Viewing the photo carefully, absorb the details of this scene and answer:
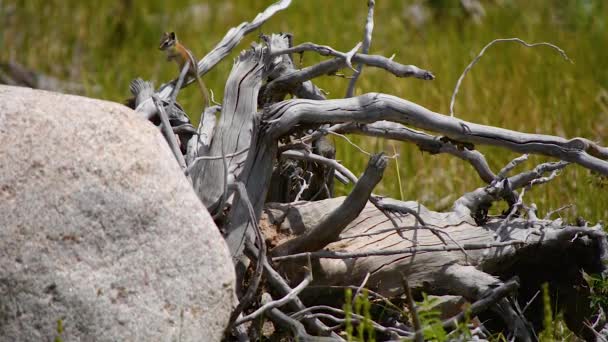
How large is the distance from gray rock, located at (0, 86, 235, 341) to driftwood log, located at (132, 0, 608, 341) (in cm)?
19

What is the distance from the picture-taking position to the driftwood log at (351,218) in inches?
103

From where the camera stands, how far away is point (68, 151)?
7.60ft

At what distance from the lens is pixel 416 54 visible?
6.53 m

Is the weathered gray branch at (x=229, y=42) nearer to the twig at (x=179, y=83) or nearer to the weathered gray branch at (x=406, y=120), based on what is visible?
the twig at (x=179, y=83)

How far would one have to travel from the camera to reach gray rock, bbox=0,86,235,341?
7.16ft

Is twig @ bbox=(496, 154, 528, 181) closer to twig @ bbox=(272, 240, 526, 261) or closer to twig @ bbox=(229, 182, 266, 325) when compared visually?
twig @ bbox=(272, 240, 526, 261)

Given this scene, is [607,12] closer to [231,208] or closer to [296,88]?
[296,88]

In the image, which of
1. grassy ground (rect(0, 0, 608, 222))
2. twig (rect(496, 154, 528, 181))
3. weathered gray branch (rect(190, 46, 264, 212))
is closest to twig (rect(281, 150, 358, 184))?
weathered gray branch (rect(190, 46, 264, 212))

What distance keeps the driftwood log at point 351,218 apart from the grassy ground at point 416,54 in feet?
2.97

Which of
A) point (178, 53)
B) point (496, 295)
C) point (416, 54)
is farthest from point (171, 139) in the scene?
point (416, 54)

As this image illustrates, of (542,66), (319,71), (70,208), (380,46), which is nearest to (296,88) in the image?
(319,71)

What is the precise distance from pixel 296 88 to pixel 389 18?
15.7ft

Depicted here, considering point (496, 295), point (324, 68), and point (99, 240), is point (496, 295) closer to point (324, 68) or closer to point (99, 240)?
point (324, 68)

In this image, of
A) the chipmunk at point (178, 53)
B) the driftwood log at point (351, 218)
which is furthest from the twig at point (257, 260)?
the chipmunk at point (178, 53)
